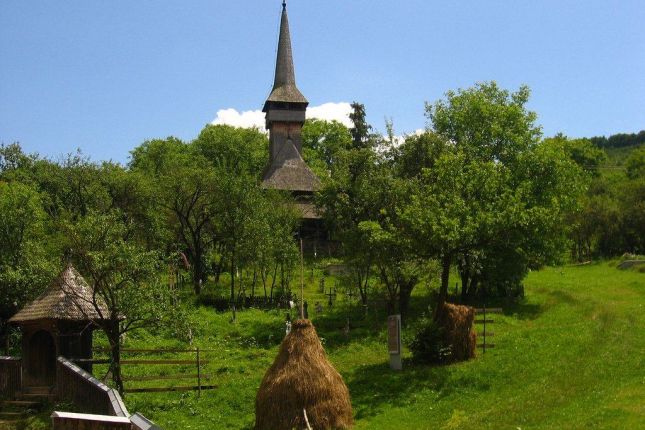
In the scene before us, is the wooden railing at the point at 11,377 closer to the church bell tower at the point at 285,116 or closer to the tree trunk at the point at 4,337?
the tree trunk at the point at 4,337

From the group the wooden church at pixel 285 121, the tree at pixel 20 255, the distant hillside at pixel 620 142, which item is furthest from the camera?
the distant hillside at pixel 620 142

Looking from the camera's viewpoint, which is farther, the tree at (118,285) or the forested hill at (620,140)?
the forested hill at (620,140)

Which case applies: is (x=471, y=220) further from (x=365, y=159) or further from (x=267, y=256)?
(x=267, y=256)

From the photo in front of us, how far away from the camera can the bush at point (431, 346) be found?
25766 millimetres

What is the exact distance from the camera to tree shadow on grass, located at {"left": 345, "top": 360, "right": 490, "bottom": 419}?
2264 cm

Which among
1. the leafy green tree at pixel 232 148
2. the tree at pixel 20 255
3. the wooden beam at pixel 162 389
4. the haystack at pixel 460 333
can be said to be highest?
the leafy green tree at pixel 232 148

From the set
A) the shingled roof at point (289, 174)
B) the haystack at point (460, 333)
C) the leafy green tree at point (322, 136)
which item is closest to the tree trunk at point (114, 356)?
the haystack at point (460, 333)

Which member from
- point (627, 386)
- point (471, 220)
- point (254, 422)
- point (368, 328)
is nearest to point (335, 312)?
point (368, 328)

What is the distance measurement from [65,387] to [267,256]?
1904cm

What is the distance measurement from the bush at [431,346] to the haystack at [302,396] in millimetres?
5287

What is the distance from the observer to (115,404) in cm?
1833

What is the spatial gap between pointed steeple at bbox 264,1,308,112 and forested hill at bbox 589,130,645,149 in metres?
104

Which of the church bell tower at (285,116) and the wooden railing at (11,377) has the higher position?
the church bell tower at (285,116)

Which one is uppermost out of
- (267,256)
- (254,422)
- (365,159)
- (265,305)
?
(365,159)
